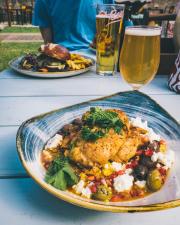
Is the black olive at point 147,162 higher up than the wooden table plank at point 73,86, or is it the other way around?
the black olive at point 147,162

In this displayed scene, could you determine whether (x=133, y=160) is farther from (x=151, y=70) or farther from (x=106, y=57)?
(x=106, y=57)

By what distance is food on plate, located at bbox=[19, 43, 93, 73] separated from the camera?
172 cm

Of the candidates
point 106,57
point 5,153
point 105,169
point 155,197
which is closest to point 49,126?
point 5,153

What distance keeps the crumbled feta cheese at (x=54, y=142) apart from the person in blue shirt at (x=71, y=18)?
2.19 metres

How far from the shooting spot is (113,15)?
162cm

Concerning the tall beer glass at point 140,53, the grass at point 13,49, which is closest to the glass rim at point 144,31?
the tall beer glass at point 140,53

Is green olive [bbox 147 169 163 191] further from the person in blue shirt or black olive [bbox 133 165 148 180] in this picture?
the person in blue shirt

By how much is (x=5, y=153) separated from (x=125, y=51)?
0.61 m

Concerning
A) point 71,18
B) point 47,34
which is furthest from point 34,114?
point 47,34

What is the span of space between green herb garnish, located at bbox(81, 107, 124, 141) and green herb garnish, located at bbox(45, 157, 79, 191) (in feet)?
0.36

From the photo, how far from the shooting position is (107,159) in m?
0.82

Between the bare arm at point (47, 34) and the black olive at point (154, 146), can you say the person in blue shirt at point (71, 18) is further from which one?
the black olive at point (154, 146)

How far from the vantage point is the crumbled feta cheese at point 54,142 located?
0.91 meters

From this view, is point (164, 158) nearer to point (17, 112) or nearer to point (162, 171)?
Answer: point (162, 171)
